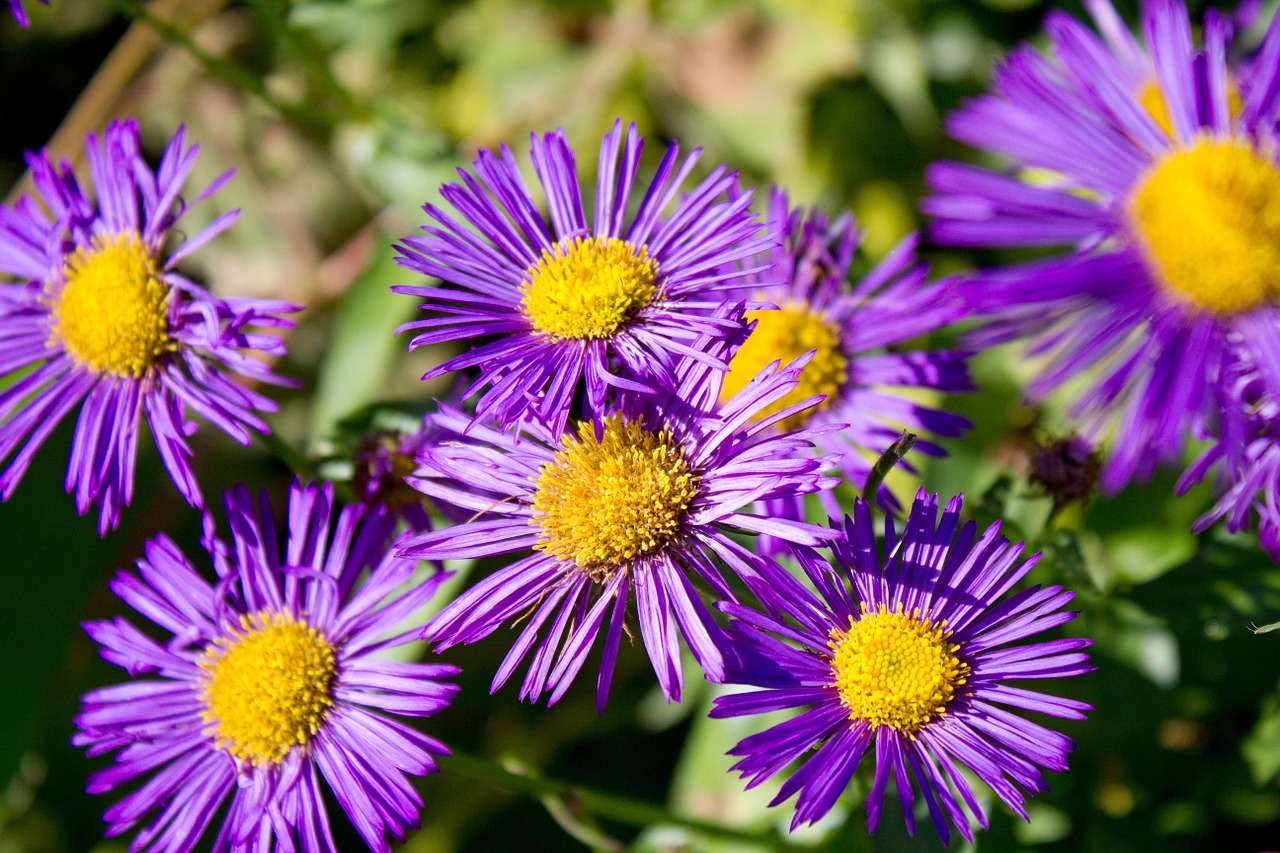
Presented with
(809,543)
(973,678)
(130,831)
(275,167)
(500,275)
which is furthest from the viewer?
(275,167)

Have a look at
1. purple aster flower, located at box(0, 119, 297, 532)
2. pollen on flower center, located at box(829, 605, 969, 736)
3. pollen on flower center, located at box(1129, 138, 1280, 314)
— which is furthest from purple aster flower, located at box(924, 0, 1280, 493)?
purple aster flower, located at box(0, 119, 297, 532)

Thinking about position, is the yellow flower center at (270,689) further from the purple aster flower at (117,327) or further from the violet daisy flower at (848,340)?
the violet daisy flower at (848,340)

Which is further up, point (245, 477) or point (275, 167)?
point (275, 167)

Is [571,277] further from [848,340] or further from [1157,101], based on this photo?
[1157,101]

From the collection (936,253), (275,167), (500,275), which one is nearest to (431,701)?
(500,275)

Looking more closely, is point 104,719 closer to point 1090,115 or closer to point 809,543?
point 809,543

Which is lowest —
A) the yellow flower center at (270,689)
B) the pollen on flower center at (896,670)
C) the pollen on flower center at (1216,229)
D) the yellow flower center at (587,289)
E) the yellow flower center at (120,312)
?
the yellow flower center at (270,689)

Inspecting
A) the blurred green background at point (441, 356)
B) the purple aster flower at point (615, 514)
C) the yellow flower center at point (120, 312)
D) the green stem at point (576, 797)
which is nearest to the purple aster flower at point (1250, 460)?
the blurred green background at point (441, 356)
